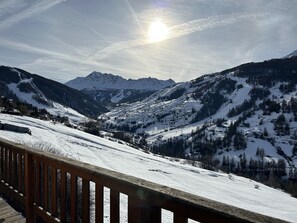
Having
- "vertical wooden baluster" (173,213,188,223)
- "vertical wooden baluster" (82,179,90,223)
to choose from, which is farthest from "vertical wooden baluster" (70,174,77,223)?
"vertical wooden baluster" (173,213,188,223)

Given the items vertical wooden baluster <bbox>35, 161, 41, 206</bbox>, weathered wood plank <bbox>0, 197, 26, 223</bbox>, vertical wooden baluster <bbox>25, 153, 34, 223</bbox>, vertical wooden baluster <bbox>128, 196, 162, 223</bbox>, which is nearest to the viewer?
vertical wooden baluster <bbox>128, 196, 162, 223</bbox>

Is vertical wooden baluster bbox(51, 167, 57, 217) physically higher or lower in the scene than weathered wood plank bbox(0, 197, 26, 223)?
higher

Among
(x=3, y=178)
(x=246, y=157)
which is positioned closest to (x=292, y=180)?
(x=246, y=157)

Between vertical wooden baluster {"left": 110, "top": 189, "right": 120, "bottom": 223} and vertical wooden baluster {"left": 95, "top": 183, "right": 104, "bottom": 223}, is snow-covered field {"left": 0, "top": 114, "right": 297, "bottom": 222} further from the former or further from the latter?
vertical wooden baluster {"left": 110, "top": 189, "right": 120, "bottom": 223}

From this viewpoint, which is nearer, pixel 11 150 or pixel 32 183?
pixel 32 183

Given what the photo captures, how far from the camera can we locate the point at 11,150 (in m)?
6.61

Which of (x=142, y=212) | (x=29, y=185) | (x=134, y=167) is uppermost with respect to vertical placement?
(x=142, y=212)

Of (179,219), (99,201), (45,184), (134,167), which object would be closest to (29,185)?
(45,184)

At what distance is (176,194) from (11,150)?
4620mm

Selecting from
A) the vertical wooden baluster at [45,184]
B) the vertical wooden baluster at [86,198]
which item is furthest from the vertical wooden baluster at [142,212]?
the vertical wooden baluster at [45,184]

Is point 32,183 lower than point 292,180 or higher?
higher

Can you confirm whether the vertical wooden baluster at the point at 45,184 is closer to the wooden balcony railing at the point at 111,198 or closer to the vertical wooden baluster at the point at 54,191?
the wooden balcony railing at the point at 111,198

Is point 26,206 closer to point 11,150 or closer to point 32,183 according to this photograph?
point 32,183

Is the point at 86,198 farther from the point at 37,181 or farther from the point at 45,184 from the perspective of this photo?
the point at 37,181
